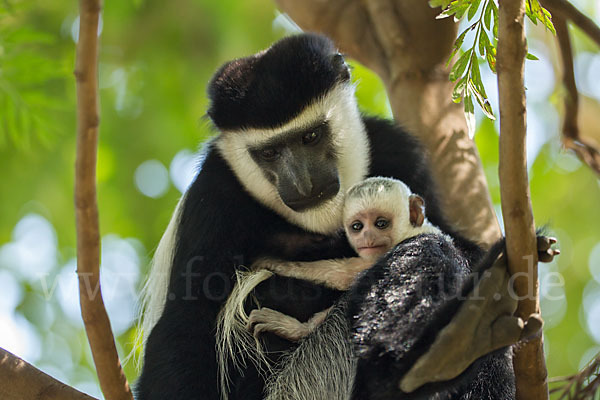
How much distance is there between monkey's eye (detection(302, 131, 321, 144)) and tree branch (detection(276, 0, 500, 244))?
0.71 m

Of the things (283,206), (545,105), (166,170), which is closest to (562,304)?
(545,105)

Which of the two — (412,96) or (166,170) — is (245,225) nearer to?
(412,96)

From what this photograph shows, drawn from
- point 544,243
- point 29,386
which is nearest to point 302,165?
point 544,243

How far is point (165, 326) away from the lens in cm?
255

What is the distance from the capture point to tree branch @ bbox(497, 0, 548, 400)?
168 cm

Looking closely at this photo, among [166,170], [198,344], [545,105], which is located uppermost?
[198,344]

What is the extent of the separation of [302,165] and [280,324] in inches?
23.8

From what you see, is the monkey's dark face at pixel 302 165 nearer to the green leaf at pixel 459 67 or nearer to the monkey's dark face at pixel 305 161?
the monkey's dark face at pixel 305 161

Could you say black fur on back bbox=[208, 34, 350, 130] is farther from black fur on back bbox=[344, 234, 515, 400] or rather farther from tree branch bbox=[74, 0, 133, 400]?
tree branch bbox=[74, 0, 133, 400]

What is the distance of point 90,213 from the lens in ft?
6.16

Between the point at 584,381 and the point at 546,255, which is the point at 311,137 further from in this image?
the point at 584,381

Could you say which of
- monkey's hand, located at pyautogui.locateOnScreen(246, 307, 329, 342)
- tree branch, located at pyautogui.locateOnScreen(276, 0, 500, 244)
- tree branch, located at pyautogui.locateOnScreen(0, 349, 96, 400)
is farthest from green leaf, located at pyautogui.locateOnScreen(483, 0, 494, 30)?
tree branch, located at pyautogui.locateOnScreen(0, 349, 96, 400)

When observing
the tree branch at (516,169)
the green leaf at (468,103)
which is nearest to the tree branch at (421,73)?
the green leaf at (468,103)

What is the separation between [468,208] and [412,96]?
0.64 m
